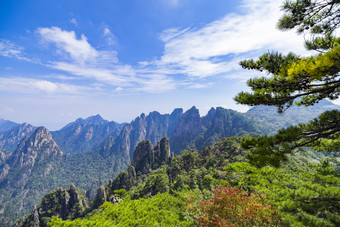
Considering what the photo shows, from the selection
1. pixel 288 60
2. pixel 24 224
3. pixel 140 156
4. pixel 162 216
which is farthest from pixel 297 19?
pixel 24 224

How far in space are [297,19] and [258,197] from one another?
1019cm

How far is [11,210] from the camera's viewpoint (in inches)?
5792

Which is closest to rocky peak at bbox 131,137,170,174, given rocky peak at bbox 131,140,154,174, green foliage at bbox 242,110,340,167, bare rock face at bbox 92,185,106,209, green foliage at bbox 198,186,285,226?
rocky peak at bbox 131,140,154,174

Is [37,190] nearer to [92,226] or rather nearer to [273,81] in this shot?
[92,226]

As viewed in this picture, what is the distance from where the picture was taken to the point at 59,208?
241 feet

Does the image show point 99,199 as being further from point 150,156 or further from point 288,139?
point 288,139

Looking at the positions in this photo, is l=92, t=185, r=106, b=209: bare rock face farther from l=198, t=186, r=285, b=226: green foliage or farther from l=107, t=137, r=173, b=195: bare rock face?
l=198, t=186, r=285, b=226: green foliage

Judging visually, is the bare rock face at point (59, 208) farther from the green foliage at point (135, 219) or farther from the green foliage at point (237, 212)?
the green foliage at point (237, 212)

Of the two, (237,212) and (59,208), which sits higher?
(237,212)

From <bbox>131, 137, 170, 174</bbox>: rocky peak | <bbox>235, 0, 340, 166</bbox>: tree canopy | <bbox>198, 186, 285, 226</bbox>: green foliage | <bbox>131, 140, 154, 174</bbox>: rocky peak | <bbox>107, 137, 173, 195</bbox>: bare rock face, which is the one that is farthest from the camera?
<bbox>131, 137, 170, 174</bbox>: rocky peak

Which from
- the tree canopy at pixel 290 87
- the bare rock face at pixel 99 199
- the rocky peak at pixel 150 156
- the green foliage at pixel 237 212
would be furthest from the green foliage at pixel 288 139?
the rocky peak at pixel 150 156

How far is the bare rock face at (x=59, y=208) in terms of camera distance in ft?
231

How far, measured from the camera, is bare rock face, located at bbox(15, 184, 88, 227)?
2768 inches

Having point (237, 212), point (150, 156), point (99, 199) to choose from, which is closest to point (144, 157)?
point (150, 156)
